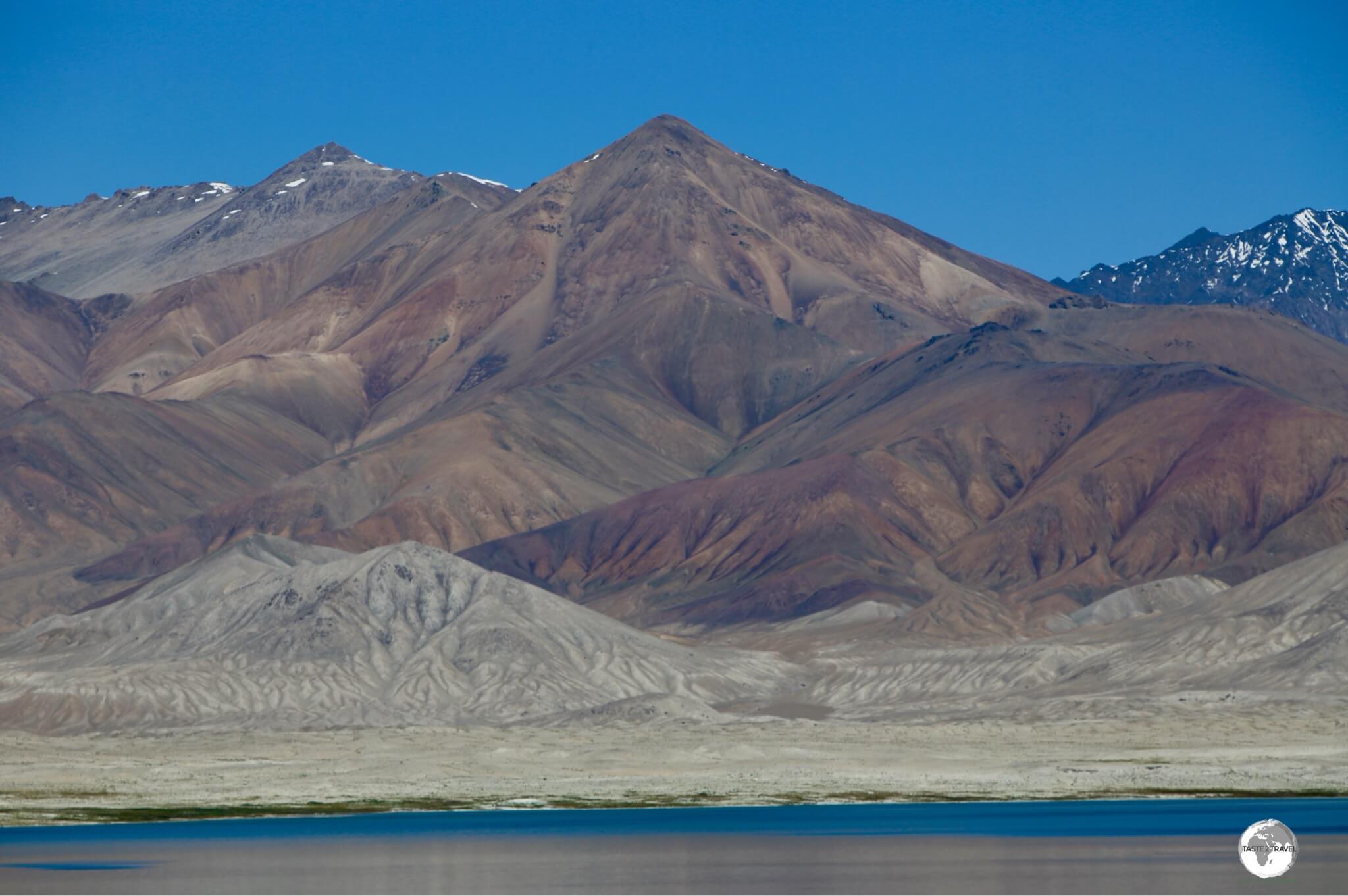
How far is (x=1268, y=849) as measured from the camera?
67.6 m

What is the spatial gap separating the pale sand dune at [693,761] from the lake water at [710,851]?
9665 mm

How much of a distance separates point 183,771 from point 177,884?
60883 mm

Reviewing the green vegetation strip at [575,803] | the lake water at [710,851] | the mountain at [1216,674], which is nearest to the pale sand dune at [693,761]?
the green vegetation strip at [575,803]

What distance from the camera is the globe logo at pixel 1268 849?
65.8 m

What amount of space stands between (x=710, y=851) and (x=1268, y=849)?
21.4 metres

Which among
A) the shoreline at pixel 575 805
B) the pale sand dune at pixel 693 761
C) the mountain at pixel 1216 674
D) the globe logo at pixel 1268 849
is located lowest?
the globe logo at pixel 1268 849

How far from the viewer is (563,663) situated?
199500 millimetres

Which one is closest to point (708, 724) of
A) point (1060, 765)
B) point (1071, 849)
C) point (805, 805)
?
point (1060, 765)

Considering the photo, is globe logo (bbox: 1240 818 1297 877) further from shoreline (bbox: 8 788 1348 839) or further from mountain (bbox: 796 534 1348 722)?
mountain (bbox: 796 534 1348 722)

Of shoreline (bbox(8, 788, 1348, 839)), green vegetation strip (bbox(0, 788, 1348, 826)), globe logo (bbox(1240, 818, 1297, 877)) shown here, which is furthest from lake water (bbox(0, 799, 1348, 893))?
green vegetation strip (bbox(0, 788, 1348, 826))

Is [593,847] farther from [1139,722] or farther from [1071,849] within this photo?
[1139,722]

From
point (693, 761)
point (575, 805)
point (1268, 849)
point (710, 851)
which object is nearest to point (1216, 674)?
point (693, 761)

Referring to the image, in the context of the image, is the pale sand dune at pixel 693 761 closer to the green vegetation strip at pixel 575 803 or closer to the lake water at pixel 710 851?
the green vegetation strip at pixel 575 803

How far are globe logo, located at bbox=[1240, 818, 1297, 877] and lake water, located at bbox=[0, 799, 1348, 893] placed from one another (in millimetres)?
514
